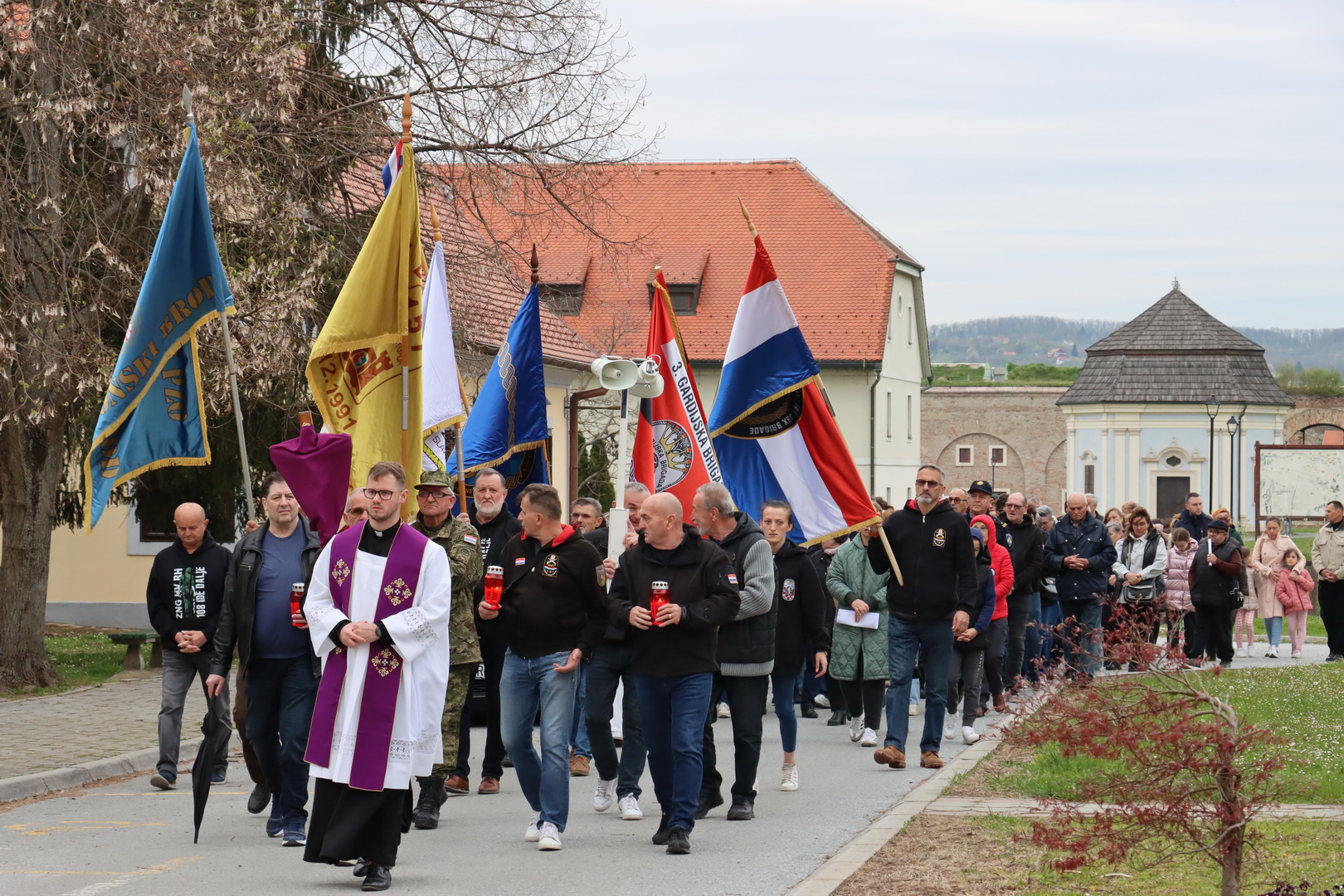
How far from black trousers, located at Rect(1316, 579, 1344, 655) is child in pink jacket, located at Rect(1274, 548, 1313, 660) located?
2.00 meters

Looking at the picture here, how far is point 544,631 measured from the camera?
922 centimetres

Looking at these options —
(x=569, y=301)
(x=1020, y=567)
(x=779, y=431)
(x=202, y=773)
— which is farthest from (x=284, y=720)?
(x=569, y=301)

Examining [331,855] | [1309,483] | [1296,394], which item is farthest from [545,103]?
[1296,394]

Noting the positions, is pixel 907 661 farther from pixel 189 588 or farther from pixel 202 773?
pixel 202 773

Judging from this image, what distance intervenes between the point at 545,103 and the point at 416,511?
8.94 metres

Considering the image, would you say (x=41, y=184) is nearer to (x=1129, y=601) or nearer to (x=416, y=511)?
(x=416, y=511)

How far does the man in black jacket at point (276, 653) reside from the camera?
30.1 ft

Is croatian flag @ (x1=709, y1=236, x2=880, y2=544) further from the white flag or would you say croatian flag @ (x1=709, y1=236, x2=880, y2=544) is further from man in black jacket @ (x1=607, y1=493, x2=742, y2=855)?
man in black jacket @ (x1=607, y1=493, x2=742, y2=855)

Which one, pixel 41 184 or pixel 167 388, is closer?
pixel 167 388

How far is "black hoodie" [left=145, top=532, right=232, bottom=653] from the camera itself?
10.7 meters

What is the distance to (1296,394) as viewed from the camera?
8594 centimetres

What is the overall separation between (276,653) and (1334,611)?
15940mm

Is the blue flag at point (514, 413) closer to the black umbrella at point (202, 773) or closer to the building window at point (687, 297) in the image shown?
the black umbrella at point (202, 773)

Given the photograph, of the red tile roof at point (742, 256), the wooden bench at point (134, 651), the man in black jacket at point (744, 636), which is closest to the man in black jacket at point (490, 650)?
the man in black jacket at point (744, 636)
